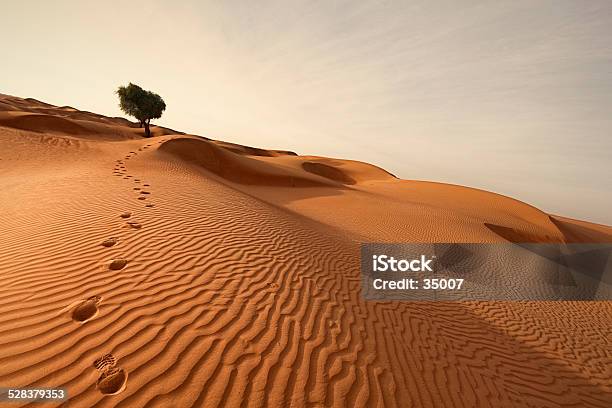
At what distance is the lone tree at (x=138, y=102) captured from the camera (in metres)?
29.2

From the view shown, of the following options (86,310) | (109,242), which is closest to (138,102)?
(109,242)

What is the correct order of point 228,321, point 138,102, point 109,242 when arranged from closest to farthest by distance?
point 228,321, point 109,242, point 138,102

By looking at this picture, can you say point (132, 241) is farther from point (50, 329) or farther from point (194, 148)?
point (194, 148)

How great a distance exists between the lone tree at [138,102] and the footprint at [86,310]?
33422mm

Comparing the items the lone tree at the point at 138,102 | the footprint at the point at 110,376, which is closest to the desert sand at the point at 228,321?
the footprint at the point at 110,376

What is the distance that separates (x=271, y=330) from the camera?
334 centimetres

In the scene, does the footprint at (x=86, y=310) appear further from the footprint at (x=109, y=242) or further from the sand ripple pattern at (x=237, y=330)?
the footprint at (x=109, y=242)

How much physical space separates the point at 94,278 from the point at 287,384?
308 centimetres

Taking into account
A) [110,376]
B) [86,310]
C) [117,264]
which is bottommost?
[110,376]

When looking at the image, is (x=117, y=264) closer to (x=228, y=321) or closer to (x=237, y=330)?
(x=228, y=321)

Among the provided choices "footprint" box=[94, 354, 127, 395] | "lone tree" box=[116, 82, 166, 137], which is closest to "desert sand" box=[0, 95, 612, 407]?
"footprint" box=[94, 354, 127, 395]

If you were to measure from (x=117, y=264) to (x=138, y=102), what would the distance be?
32.7 metres

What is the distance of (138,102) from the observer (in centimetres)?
2958

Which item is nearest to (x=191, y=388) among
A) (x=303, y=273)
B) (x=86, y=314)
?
(x=86, y=314)
